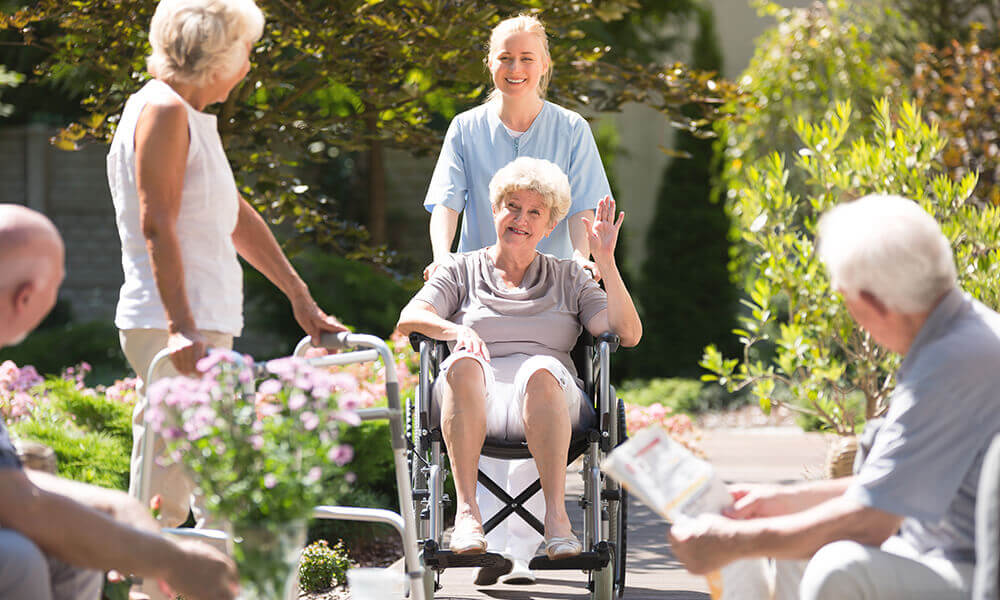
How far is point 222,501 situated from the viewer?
160 cm

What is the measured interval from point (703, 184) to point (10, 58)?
21.2ft

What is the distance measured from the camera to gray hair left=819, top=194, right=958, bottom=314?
1674 mm

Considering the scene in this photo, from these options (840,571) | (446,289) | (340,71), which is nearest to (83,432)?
(446,289)

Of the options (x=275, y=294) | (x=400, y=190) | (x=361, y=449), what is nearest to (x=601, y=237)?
(x=361, y=449)

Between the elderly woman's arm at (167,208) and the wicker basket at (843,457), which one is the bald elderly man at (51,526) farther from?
the wicker basket at (843,457)

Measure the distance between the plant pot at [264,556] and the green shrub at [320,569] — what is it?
72.5 inches

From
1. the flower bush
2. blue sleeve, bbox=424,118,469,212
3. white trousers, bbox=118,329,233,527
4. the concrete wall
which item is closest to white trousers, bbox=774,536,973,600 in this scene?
the flower bush

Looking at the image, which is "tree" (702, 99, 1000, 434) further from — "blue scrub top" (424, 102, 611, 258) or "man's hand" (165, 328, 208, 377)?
"man's hand" (165, 328, 208, 377)

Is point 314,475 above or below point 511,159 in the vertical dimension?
below

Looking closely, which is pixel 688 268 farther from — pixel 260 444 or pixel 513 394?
pixel 260 444

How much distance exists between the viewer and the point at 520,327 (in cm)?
321

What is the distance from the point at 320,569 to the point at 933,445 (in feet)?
7.32

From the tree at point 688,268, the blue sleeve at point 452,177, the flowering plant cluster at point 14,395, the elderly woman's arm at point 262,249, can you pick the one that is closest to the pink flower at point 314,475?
the elderly woman's arm at point 262,249

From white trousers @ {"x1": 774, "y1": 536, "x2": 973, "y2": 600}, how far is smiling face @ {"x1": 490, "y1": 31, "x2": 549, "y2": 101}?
6.77 ft
